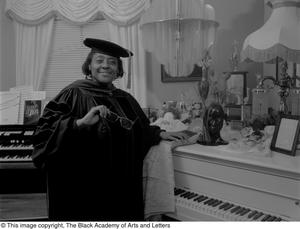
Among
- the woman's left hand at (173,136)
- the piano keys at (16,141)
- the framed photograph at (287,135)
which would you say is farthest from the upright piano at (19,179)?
the framed photograph at (287,135)

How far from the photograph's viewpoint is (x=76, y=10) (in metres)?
1.91

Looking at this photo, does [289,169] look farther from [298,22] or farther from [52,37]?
[52,37]

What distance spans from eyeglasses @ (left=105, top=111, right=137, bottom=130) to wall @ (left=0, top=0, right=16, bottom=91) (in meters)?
1.05

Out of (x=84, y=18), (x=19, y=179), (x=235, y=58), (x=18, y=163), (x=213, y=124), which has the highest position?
(x=84, y=18)

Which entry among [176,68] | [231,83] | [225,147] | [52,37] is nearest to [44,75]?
[52,37]

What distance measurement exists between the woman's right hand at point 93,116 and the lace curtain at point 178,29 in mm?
582

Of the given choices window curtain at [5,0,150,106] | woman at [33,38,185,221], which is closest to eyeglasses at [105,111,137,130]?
woman at [33,38,185,221]

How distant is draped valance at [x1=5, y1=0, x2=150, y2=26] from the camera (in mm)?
1880

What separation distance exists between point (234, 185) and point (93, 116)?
0.57 m

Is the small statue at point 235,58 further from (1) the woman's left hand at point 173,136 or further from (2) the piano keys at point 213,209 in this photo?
(2) the piano keys at point 213,209

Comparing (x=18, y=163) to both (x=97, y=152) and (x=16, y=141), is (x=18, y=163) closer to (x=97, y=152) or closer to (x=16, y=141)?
(x=16, y=141)

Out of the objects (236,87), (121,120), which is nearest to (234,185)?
(121,120)

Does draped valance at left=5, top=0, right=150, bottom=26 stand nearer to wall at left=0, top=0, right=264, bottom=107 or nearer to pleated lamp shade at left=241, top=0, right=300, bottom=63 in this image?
wall at left=0, top=0, right=264, bottom=107

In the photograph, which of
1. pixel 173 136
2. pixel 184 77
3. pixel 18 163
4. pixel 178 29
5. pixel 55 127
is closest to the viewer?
pixel 55 127
